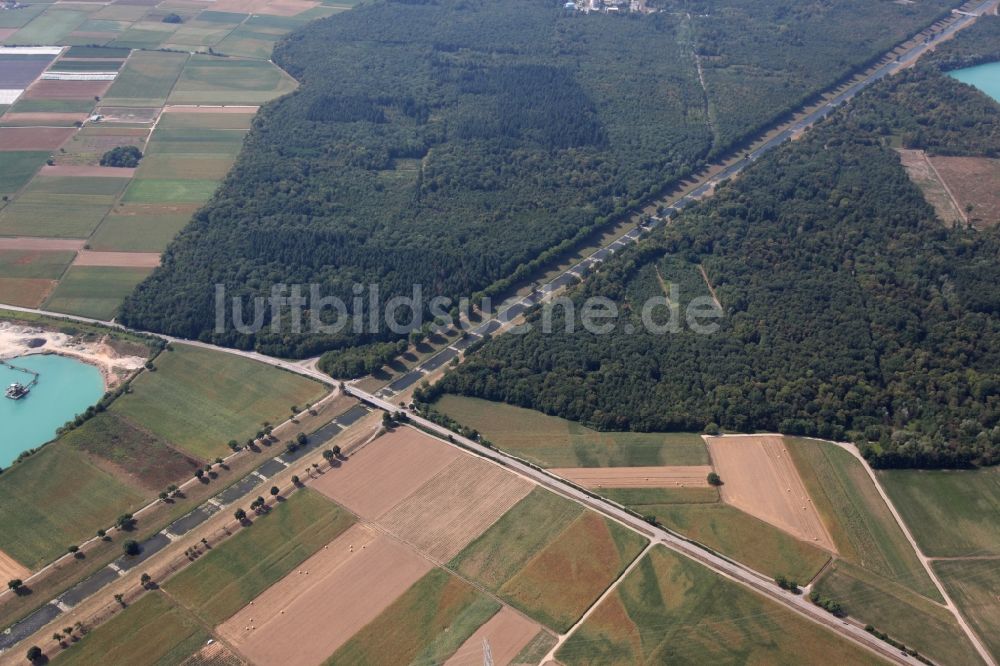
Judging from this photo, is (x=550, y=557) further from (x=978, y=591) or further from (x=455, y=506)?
Result: (x=978, y=591)

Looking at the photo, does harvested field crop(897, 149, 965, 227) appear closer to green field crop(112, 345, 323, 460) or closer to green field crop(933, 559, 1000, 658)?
green field crop(933, 559, 1000, 658)

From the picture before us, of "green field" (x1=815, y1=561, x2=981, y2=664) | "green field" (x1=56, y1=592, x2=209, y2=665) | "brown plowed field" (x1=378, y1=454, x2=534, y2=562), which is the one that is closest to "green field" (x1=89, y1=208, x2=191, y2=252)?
"brown plowed field" (x1=378, y1=454, x2=534, y2=562)

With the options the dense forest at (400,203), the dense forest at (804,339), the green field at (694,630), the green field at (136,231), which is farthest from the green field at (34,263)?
the green field at (694,630)

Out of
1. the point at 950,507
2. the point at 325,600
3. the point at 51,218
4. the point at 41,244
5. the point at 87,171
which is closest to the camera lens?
the point at 325,600

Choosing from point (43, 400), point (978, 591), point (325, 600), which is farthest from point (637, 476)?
point (43, 400)

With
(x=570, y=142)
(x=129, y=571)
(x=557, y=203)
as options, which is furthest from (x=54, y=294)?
(x=570, y=142)

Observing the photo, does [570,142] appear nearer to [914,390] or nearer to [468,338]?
[468,338]
